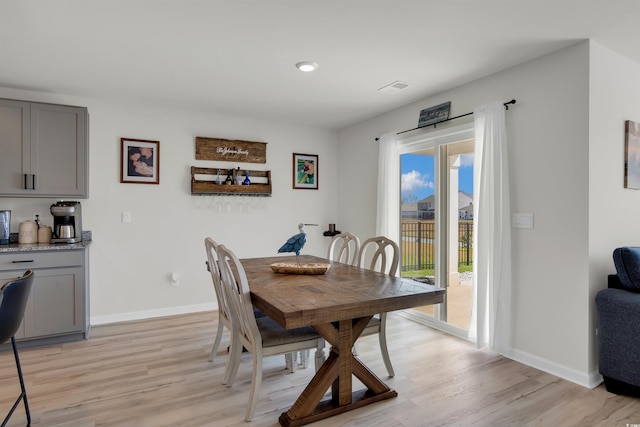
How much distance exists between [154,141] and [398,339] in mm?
3407

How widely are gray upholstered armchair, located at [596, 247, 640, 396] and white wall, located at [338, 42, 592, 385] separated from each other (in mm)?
104

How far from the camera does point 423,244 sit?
12.9 feet

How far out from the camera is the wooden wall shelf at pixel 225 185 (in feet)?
14.2

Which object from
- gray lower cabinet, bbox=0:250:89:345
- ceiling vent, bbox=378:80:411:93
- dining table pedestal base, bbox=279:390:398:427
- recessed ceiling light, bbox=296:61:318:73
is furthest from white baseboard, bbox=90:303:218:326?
ceiling vent, bbox=378:80:411:93

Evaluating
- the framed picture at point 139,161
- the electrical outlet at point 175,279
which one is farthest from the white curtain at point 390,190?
the framed picture at point 139,161

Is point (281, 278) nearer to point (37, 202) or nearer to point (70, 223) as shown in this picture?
point (70, 223)

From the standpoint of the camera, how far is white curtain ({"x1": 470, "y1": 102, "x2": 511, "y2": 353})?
2.96 m

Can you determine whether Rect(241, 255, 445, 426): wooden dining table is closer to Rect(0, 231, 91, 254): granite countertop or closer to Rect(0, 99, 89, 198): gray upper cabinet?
Rect(0, 231, 91, 254): granite countertop

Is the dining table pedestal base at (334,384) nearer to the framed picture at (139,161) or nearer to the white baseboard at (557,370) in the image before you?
the white baseboard at (557,370)

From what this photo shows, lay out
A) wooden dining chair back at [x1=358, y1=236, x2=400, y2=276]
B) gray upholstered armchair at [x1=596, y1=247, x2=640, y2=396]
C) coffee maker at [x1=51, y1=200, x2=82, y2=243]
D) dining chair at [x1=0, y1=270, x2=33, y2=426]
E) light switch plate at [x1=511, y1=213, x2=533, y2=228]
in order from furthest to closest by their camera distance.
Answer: coffee maker at [x1=51, y1=200, x2=82, y2=243] → light switch plate at [x1=511, y1=213, x2=533, y2=228] → wooden dining chair back at [x1=358, y1=236, x2=400, y2=276] → gray upholstered armchair at [x1=596, y1=247, x2=640, y2=396] → dining chair at [x1=0, y1=270, x2=33, y2=426]

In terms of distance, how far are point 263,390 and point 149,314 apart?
90.5 inches

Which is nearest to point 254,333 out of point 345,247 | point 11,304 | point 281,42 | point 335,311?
point 335,311

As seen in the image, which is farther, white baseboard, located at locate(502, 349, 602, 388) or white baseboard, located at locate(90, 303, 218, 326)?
white baseboard, located at locate(90, 303, 218, 326)

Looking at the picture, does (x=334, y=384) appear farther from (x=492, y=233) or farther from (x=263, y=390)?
(x=492, y=233)
